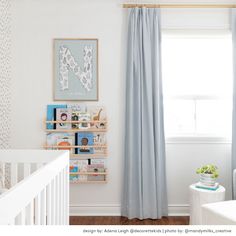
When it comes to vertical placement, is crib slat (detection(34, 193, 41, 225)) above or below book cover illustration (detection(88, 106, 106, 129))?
below

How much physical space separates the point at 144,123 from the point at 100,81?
0.71 meters

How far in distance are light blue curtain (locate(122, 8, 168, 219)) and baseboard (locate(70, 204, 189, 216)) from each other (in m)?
0.13

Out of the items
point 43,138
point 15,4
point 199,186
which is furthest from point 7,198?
point 15,4

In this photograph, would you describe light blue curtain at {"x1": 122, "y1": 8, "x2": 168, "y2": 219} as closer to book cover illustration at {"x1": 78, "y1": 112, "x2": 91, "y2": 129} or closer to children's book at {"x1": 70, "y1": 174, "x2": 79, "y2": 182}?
book cover illustration at {"x1": 78, "y1": 112, "x2": 91, "y2": 129}

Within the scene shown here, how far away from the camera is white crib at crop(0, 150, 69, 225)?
3.32 ft

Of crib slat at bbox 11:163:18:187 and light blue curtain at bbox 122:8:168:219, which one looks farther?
light blue curtain at bbox 122:8:168:219

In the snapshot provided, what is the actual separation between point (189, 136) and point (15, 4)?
8.34ft

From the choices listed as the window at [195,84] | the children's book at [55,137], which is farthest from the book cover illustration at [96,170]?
the window at [195,84]

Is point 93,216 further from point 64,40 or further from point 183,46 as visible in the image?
point 183,46

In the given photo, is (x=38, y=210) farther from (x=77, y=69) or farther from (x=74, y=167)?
(x=77, y=69)

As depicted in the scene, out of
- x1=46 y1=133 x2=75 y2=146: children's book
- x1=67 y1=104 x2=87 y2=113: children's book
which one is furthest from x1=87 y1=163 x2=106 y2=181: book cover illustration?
x1=67 y1=104 x2=87 y2=113: children's book

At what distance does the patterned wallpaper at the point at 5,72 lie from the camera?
3207 millimetres

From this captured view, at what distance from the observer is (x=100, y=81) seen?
338 cm

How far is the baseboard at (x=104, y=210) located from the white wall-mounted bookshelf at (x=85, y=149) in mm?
299
